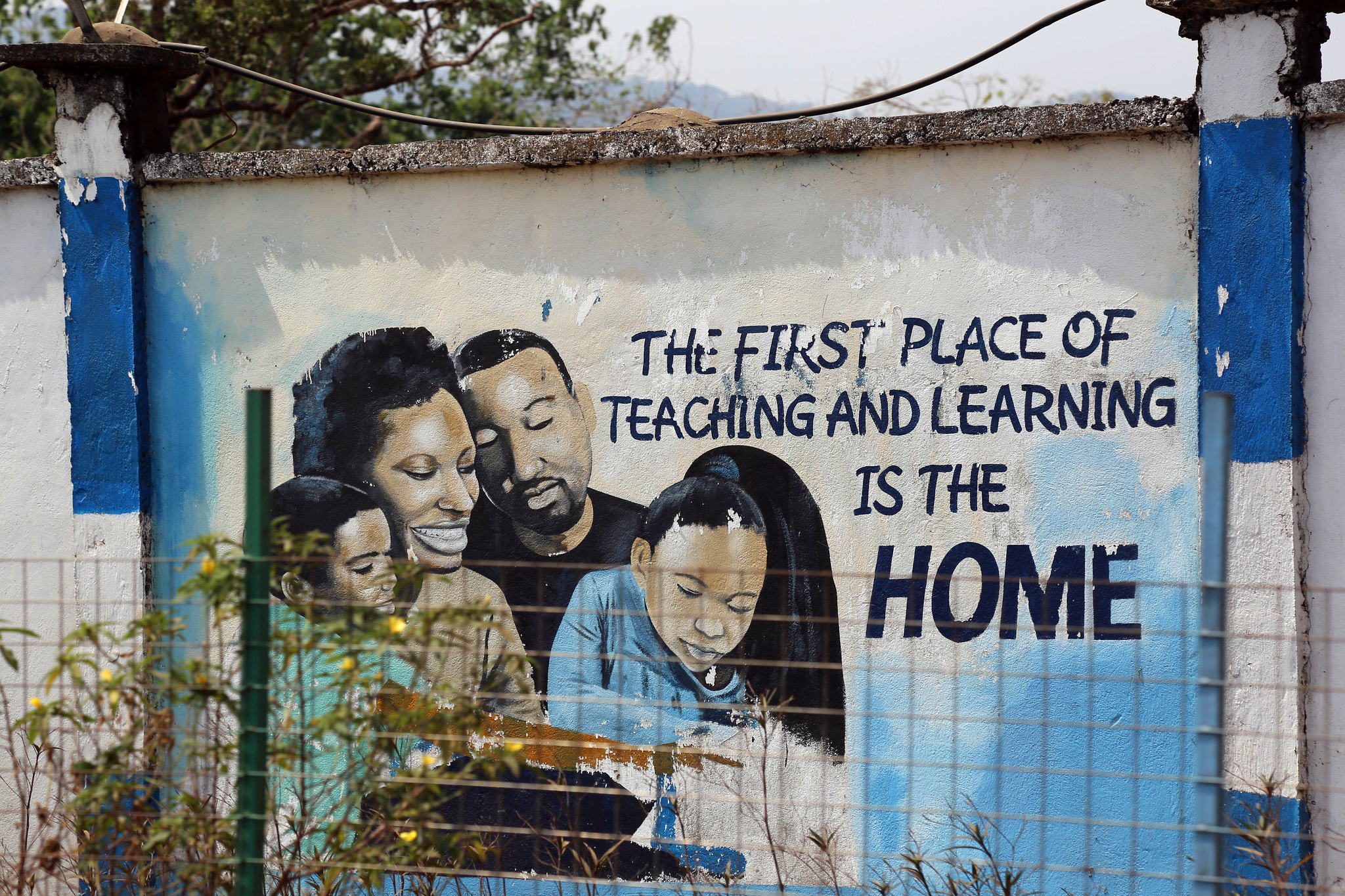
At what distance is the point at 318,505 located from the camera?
154 inches

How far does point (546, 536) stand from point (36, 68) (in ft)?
7.83

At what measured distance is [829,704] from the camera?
3492 millimetres

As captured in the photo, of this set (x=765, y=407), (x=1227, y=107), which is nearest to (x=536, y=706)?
(x=765, y=407)

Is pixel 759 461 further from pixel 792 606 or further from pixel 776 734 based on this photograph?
pixel 776 734

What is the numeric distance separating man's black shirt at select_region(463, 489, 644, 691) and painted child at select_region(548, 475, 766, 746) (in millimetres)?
41

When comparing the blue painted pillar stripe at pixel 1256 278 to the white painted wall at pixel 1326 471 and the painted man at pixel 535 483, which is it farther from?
the painted man at pixel 535 483

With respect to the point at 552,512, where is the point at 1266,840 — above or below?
below

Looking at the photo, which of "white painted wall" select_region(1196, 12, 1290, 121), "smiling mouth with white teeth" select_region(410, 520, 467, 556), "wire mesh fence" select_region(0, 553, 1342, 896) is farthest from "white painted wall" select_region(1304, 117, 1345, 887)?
"smiling mouth with white teeth" select_region(410, 520, 467, 556)

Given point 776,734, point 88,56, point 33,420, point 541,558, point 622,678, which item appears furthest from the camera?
point 33,420

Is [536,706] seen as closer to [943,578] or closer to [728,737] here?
[728,737]

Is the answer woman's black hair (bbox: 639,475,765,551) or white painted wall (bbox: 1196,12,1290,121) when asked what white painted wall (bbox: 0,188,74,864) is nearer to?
woman's black hair (bbox: 639,475,765,551)

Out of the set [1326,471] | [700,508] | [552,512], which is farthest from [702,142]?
[1326,471]

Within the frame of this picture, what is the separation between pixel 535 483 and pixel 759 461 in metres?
0.74

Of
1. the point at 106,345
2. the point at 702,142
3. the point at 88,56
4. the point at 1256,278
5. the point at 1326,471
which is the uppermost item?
the point at 88,56
